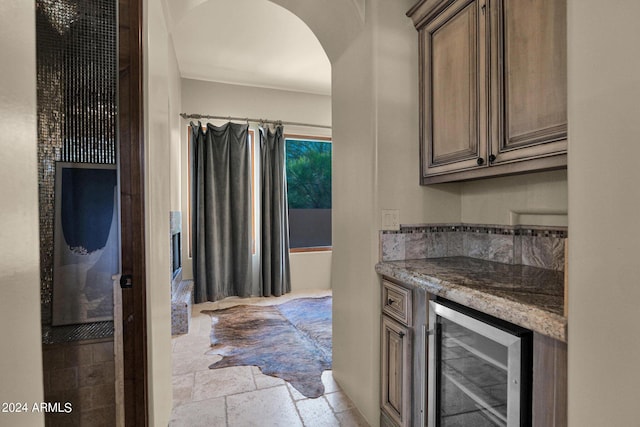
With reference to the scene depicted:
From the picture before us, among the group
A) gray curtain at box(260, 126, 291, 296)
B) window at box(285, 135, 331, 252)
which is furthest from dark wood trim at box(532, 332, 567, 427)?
window at box(285, 135, 331, 252)

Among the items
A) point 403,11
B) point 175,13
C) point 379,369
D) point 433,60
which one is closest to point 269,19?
point 175,13

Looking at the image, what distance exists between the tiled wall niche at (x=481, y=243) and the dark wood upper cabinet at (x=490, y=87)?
0.35 metres

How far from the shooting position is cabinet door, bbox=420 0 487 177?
1.48m

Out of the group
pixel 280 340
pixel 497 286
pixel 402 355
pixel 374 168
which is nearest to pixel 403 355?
pixel 402 355

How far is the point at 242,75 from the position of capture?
4.15 meters

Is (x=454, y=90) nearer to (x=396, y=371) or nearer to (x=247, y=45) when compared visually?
(x=396, y=371)

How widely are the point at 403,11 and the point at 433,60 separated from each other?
0.35 m

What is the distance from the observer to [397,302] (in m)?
1.59

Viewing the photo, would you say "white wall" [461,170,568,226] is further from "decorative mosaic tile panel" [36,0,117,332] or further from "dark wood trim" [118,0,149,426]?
"decorative mosaic tile panel" [36,0,117,332]

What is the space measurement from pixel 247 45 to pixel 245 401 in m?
3.38

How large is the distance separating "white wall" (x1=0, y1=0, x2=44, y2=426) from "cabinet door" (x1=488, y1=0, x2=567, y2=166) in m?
1.51

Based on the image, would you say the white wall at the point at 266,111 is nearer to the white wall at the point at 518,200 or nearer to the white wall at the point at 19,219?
the white wall at the point at 518,200
